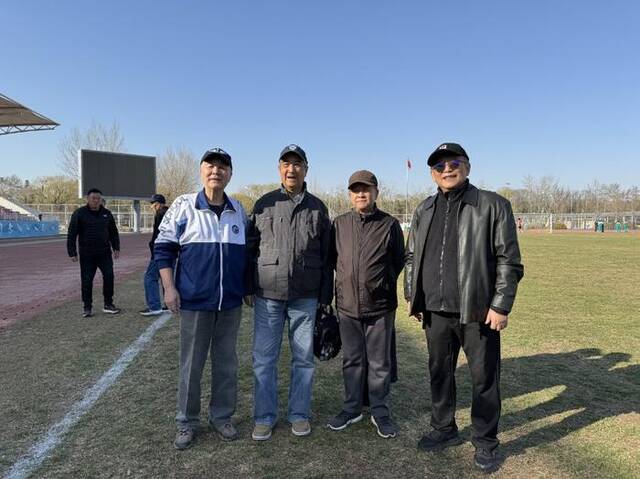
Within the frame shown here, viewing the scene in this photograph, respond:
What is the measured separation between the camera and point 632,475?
2.78 metres

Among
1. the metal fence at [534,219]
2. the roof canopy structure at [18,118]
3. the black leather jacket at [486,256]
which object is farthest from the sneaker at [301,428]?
the metal fence at [534,219]

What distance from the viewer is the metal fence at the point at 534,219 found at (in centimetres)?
5322

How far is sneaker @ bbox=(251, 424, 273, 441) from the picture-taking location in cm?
321

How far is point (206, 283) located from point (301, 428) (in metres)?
1.26

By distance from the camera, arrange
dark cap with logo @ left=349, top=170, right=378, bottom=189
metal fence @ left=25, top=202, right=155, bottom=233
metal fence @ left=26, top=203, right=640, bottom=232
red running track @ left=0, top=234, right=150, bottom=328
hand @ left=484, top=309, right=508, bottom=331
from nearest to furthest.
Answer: hand @ left=484, top=309, right=508, bottom=331 → dark cap with logo @ left=349, top=170, right=378, bottom=189 → red running track @ left=0, top=234, right=150, bottom=328 → metal fence @ left=25, top=202, right=155, bottom=233 → metal fence @ left=26, top=203, right=640, bottom=232

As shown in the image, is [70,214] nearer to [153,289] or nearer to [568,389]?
[153,289]

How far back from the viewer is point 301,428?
3295 millimetres

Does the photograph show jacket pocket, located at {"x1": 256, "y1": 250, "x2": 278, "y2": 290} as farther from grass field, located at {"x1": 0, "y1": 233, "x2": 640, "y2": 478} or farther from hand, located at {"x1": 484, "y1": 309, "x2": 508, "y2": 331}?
hand, located at {"x1": 484, "y1": 309, "x2": 508, "y2": 331}

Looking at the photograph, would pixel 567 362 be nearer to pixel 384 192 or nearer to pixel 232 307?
pixel 232 307

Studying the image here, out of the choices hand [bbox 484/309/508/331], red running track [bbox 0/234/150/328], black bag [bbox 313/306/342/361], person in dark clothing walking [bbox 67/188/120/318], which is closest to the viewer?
hand [bbox 484/309/508/331]

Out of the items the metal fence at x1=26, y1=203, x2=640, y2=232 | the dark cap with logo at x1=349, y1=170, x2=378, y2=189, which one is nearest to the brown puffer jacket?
the dark cap with logo at x1=349, y1=170, x2=378, y2=189

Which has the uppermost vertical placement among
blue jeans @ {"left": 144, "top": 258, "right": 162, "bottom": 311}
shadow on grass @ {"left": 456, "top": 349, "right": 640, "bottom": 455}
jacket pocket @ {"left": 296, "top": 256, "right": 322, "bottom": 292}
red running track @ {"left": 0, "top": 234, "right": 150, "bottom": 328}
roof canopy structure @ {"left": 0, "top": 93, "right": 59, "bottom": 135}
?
roof canopy structure @ {"left": 0, "top": 93, "right": 59, "bottom": 135}

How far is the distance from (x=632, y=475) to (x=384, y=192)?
85.2 meters

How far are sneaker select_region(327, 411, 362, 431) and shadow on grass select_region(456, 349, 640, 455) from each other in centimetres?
81
